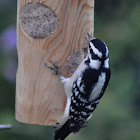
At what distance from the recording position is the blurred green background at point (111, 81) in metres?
6.05

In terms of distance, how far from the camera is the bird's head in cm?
465

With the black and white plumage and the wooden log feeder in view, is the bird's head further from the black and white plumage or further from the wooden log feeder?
the wooden log feeder

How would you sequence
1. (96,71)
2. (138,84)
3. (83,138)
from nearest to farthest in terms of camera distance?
(96,71) → (83,138) → (138,84)

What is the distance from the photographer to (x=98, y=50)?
15.3 feet

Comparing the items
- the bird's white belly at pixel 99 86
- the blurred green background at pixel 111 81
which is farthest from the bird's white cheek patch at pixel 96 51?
the blurred green background at pixel 111 81

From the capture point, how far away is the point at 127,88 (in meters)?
6.34

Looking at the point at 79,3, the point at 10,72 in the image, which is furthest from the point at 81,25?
the point at 10,72

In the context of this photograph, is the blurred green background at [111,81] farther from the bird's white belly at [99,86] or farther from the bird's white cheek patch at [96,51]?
the bird's white cheek patch at [96,51]

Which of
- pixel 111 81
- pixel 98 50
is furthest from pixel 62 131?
pixel 111 81

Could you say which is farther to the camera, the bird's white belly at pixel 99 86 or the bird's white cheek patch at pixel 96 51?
the bird's white belly at pixel 99 86

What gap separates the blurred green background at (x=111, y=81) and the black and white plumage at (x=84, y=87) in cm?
103

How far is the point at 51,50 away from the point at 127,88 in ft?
5.56

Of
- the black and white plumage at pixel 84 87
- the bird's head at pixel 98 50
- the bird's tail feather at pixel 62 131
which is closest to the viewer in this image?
the bird's head at pixel 98 50

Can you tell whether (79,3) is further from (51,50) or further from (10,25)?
(10,25)
